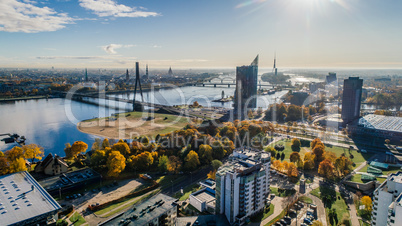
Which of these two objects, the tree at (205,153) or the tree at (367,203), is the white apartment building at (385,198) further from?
the tree at (205,153)

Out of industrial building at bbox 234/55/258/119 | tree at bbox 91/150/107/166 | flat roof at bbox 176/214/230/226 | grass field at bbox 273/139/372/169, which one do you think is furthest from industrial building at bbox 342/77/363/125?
tree at bbox 91/150/107/166

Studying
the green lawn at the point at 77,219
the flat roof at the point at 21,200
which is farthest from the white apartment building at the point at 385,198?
the flat roof at the point at 21,200

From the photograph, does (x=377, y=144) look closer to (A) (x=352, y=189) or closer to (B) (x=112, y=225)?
(A) (x=352, y=189)

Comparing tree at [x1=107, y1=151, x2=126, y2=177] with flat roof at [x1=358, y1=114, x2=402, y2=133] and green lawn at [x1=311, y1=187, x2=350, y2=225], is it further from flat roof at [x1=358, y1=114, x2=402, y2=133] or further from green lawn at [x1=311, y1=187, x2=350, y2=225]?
flat roof at [x1=358, y1=114, x2=402, y2=133]

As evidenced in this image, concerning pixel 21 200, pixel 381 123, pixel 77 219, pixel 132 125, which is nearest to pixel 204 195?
pixel 77 219

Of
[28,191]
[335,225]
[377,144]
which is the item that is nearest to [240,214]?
[335,225]

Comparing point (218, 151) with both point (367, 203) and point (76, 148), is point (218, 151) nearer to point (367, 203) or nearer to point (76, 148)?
point (367, 203)
